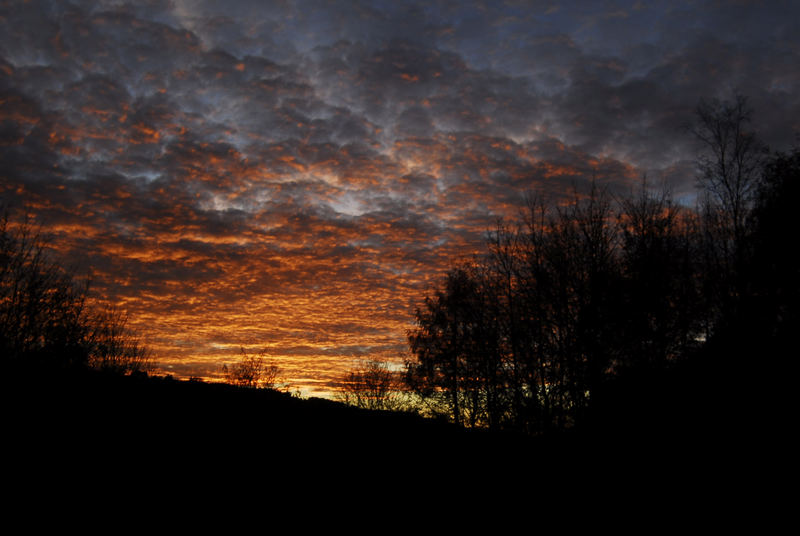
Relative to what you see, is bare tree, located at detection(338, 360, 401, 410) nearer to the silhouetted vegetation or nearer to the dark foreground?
the silhouetted vegetation

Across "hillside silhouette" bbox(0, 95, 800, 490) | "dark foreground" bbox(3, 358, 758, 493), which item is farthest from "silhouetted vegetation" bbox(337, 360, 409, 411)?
"dark foreground" bbox(3, 358, 758, 493)

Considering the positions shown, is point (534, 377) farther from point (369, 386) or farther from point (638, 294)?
point (369, 386)

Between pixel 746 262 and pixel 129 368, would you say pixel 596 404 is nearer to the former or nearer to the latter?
pixel 746 262

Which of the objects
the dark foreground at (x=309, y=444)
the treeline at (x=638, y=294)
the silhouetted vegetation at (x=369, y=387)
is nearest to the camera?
the dark foreground at (x=309, y=444)

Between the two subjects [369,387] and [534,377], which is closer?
[534,377]

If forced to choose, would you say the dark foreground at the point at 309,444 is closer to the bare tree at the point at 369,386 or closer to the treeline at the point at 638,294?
the treeline at the point at 638,294

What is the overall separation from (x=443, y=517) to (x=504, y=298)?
24869 mm

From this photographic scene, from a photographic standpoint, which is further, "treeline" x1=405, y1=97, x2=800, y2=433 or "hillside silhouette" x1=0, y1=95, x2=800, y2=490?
"treeline" x1=405, y1=97, x2=800, y2=433

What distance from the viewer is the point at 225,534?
698cm

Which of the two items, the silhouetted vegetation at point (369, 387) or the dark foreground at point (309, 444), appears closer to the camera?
the dark foreground at point (309, 444)

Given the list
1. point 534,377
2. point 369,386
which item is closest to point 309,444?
point 534,377

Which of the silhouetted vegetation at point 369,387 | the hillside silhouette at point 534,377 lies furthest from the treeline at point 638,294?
the silhouetted vegetation at point 369,387

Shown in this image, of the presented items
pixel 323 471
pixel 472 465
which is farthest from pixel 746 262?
pixel 323 471

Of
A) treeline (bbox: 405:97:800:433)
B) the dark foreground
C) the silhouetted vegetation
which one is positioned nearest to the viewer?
the dark foreground
